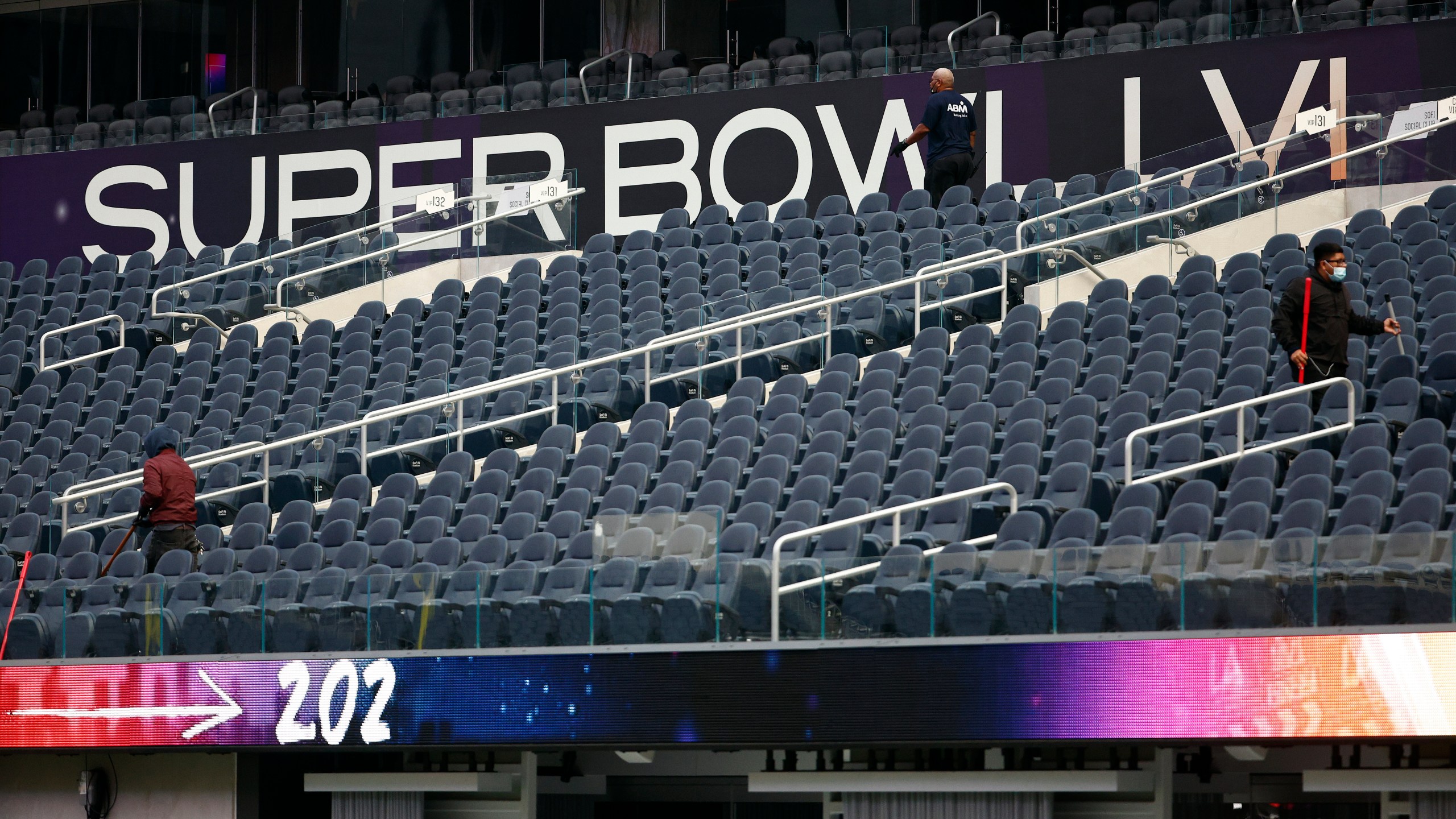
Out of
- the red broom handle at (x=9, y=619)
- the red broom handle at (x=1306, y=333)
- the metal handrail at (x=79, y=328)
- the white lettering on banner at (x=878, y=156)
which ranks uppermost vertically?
the white lettering on banner at (x=878, y=156)

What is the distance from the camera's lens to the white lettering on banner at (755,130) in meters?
17.7

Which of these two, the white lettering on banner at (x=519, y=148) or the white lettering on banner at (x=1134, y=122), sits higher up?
the white lettering on banner at (x=519, y=148)

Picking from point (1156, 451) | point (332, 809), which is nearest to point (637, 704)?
point (332, 809)

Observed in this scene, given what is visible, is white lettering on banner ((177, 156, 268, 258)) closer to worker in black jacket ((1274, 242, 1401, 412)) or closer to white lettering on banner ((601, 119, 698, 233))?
white lettering on banner ((601, 119, 698, 233))

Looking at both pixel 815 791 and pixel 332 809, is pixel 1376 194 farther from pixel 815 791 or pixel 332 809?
pixel 332 809

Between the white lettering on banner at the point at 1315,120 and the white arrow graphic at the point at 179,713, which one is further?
the white lettering on banner at the point at 1315,120

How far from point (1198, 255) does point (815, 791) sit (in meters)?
4.82

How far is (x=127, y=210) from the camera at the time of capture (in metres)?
20.1

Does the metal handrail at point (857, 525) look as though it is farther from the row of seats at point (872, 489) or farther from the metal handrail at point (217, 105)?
the metal handrail at point (217, 105)

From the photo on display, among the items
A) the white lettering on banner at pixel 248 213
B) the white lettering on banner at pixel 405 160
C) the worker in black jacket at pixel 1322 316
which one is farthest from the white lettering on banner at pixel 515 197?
the worker in black jacket at pixel 1322 316

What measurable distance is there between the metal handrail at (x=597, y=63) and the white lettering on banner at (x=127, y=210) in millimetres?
4405

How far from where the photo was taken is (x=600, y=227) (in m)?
18.3

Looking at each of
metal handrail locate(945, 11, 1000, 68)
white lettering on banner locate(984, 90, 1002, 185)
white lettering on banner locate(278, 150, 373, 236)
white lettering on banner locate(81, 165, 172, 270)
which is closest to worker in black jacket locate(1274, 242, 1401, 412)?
white lettering on banner locate(984, 90, 1002, 185)

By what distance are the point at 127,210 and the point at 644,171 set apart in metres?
5.70
